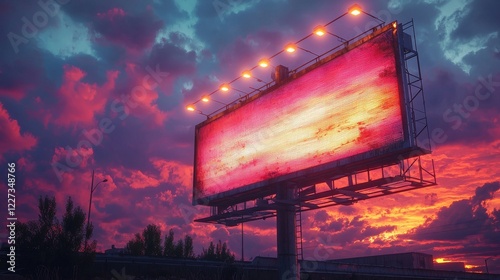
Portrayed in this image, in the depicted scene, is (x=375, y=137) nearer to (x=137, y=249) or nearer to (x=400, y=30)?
(x=400, y=30)

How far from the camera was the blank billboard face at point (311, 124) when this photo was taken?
46.8ft

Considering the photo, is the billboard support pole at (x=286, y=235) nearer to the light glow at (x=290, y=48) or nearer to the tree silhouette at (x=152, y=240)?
the light glow at (x=290, y=48)

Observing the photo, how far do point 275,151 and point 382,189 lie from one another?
469cm

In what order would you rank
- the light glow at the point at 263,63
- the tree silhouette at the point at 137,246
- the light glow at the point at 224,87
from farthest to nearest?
the tree silhouette at the point at 137,246 < the light glow at the point at 224,87 < the light glow at the point at 263,63

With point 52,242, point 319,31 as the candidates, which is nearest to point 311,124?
point 319,31

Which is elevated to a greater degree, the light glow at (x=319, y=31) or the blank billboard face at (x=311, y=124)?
the light glow at (x=319, y=31)

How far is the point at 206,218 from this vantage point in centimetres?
2222

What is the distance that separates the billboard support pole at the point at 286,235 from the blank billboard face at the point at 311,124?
2.89ft

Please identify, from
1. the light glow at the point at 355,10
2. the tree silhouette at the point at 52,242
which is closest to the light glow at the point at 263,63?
the light glow at the point at 355,10

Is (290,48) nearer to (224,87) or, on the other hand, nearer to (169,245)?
(224,87)

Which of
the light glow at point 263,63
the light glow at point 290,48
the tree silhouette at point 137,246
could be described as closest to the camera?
the light glow at point 290,48

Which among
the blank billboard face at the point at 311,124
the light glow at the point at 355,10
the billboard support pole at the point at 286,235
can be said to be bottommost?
the billboard support pole at the point at 286,235

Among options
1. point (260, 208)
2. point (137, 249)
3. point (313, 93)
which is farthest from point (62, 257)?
point (137, 249)

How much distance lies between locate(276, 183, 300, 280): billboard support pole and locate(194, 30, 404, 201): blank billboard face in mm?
880
